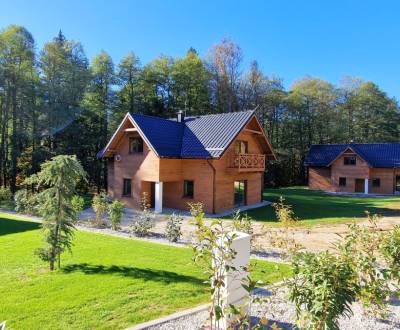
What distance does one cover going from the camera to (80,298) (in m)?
5.74

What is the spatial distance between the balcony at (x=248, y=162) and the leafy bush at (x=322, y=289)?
14.5m

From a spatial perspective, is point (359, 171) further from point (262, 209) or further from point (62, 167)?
point (62, 167)

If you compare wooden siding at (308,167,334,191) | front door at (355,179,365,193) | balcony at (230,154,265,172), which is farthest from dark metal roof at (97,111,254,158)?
wooden siding at (308,167,334,191)

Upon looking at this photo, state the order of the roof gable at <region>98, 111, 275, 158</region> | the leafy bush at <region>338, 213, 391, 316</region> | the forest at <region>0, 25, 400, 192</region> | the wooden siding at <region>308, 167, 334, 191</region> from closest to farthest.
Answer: the leafy bush at <region>338, 213, 391, 316</region>
the roof gable at <region>98, 111, 275, 158</region>
the forest at <region>0, 25, 400, 192</region>
the wooden siding at <region>308, 167, 334, 191</region>

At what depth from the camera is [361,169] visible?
30734 mm

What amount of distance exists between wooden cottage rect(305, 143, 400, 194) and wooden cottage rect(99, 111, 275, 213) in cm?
1475

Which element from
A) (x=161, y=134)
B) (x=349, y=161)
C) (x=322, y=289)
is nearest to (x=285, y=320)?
(x=322, y=289)

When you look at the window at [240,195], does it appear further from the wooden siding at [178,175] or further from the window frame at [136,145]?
the window frame at [136,145]

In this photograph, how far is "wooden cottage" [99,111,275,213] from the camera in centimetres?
1745

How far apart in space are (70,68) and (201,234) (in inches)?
1185

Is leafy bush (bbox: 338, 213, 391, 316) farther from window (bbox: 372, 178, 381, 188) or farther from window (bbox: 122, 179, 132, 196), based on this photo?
window (bbox: 372, 178, 381, 188)

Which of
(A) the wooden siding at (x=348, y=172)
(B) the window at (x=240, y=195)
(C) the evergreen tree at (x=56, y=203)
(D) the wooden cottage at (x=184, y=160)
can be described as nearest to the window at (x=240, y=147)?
(D) the wooden cottage at (x=184, y=160)

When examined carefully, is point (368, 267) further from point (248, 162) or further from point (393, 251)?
point (248, 162)

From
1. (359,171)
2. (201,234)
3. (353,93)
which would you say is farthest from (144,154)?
(353,93)
